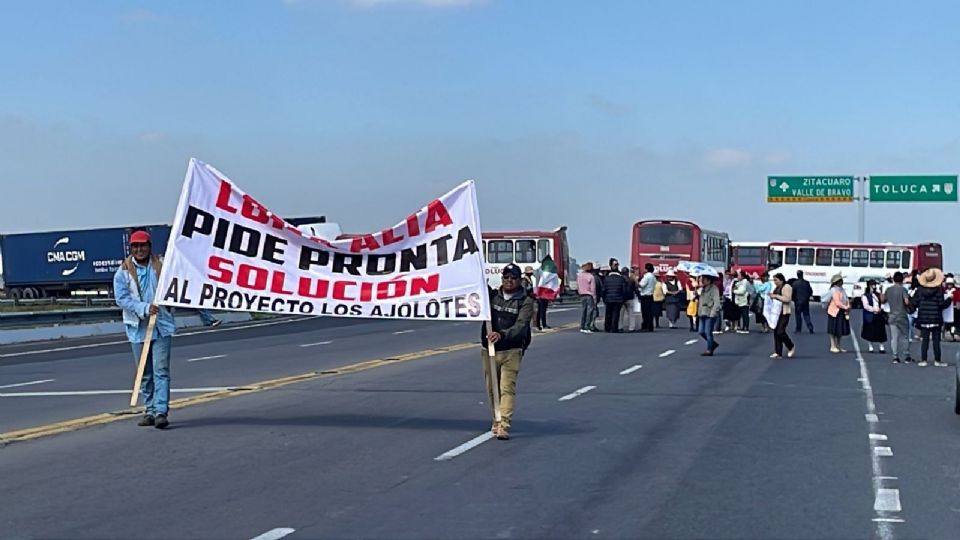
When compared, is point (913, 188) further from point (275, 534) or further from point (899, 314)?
point (275, 534)

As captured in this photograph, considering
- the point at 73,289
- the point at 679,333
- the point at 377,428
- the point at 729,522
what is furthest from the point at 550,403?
the point at 73,289

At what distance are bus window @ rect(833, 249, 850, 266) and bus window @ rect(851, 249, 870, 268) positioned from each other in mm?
323

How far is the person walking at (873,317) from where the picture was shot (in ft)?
83.1

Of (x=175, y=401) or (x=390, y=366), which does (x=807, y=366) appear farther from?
(x=175, y=401)

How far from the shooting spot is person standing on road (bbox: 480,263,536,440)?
12445mm

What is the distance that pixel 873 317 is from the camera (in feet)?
84.6

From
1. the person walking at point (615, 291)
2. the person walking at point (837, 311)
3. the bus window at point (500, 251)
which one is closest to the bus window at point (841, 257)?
the bus window at point (500, 251)

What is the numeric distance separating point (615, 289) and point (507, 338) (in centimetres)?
2081

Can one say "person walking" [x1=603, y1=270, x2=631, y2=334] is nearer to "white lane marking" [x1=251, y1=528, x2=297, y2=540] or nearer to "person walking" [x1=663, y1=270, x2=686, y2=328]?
"person walking" [x1=663, y1=270, x2=686, y2=328]

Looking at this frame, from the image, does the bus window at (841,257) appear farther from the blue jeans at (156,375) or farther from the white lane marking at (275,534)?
the white lane marking at (275,534)

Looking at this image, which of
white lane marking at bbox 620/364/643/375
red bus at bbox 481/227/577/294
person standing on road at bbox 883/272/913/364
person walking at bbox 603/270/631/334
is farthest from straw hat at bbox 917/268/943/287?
red bus at bbox 481/227/577/294

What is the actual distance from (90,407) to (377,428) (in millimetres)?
4247

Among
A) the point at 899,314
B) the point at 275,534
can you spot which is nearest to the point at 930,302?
the point at 899,314

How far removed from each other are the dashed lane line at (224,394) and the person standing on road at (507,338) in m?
4.27
